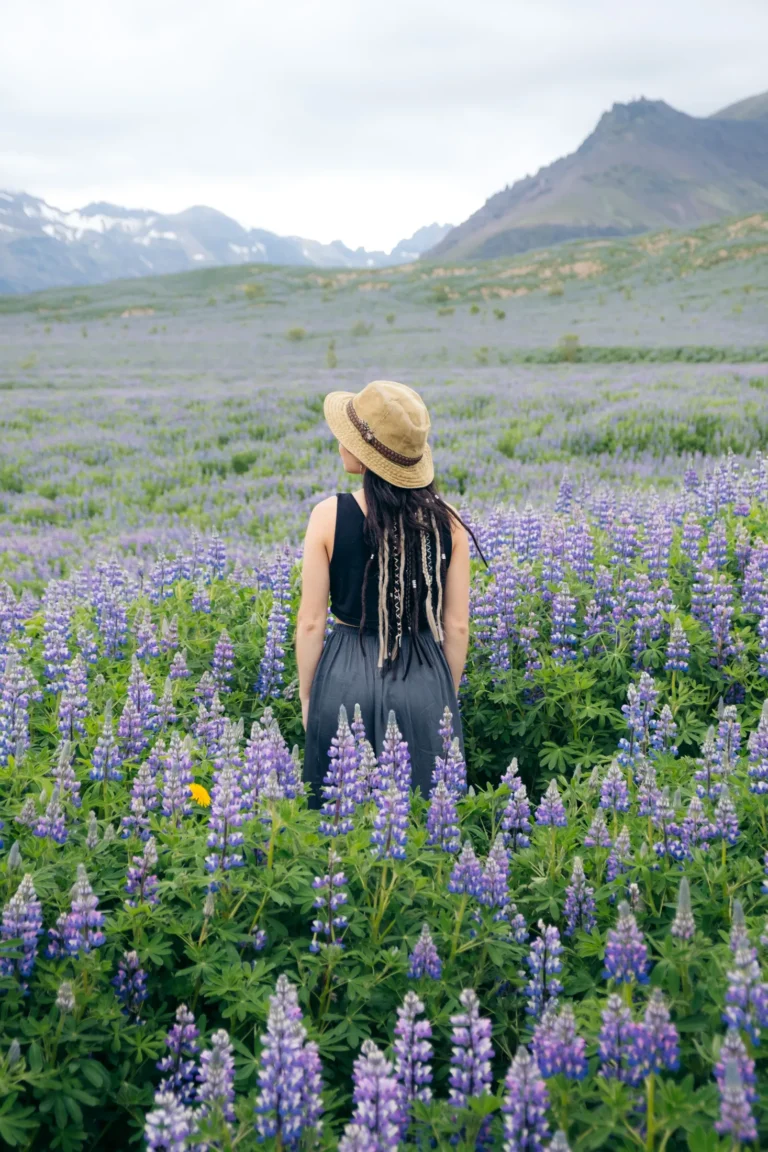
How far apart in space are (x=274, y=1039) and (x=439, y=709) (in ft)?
7.58

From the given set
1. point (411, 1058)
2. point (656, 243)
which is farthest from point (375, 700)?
point (656, 243)

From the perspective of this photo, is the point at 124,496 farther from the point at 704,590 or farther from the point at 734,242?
the point at 734,242

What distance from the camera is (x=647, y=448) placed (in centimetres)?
1169

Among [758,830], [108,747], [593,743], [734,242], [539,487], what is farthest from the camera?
[734,242]

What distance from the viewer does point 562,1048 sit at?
75.5 inches

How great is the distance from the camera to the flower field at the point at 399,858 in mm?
1890

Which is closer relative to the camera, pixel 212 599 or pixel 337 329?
pixel 212 599

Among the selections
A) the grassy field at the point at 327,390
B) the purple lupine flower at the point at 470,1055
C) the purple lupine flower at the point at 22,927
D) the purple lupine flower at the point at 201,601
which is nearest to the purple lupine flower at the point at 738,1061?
the purple lupine flower at the point at 470,1055

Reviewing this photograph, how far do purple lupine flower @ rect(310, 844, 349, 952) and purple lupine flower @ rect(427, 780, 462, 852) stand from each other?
40cm

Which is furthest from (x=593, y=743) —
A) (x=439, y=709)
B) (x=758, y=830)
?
(x=758, y=830)

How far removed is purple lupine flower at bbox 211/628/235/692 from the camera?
4.59m

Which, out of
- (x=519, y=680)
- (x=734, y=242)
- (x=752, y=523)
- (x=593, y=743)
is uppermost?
(x=734, y=242)

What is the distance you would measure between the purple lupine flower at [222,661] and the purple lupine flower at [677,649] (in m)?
2.24

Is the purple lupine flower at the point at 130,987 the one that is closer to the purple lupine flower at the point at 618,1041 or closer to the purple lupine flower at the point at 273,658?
the purple lupine flower at the point at 618,1041
